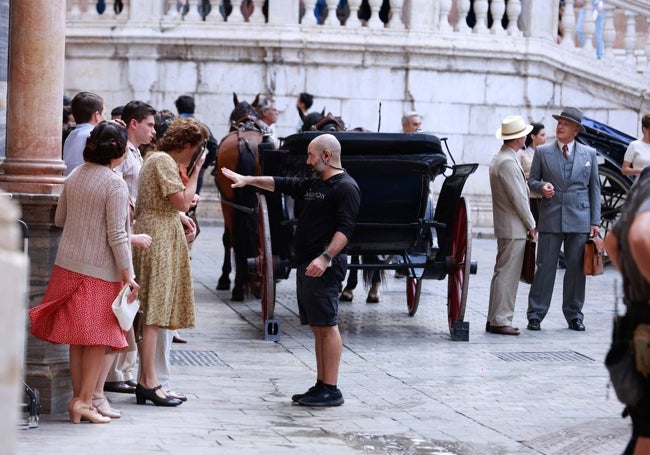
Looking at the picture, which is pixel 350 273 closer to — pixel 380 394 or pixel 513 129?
pixel 513 129

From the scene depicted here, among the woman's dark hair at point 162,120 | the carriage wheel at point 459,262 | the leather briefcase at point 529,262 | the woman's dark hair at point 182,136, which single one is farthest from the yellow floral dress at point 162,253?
the leather briefcase at point 529,262

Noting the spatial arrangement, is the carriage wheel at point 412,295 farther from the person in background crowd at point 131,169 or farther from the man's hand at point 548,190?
the person in background crowd at point 131,169

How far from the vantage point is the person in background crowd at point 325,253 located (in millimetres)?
7789

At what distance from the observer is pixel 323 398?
A: 7.79 meters

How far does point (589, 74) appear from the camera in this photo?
18.1 metres

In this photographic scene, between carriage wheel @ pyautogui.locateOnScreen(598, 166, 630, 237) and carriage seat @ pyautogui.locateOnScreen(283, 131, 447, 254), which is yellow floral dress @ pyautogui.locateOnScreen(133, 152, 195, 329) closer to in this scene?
carriage seat @ pyautogui.locateOnScreen(283, 131, 447, 254)

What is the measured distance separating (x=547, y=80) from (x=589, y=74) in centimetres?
57

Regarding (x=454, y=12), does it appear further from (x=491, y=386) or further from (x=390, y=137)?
(x=491, y=386)

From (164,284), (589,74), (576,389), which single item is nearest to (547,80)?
(589,74)

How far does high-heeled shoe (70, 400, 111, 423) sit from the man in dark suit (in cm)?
499

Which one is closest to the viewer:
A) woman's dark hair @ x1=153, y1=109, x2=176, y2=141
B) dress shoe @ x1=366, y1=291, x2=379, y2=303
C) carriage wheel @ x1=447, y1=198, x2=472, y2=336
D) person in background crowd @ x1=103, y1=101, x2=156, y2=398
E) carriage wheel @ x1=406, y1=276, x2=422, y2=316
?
person in background crowd @ x1=103, y1=101, x2=156, y2=398

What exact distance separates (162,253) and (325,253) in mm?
922

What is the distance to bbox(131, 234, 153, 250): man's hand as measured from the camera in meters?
7.28

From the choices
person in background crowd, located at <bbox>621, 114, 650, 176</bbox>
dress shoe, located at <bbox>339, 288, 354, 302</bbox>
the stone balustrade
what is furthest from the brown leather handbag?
the stone balustrade
